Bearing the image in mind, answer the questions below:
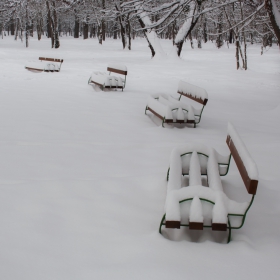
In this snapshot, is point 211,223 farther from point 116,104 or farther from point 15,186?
point 116,104

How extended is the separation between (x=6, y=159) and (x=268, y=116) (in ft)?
20.0

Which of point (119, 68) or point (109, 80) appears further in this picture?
point (119, 68)

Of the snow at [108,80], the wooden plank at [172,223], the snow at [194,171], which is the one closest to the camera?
the wooden plank at [172,223]

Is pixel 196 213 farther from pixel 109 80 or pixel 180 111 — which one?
pixel 109 80

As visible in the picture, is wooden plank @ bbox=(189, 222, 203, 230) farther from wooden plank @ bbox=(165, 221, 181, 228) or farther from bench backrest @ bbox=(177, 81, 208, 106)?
bench backrest @ bbox=(177, 81, 208, 106)

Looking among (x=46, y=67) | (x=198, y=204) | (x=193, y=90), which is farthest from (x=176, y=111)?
A: (x=46, y=67)

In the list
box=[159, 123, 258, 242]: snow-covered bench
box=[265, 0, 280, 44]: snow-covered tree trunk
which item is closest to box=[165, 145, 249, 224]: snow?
box=[159, 123, 258, 242]: snow-covered bench

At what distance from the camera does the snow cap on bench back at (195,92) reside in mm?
6291

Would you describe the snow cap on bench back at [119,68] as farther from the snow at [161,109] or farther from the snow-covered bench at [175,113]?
the snow-covered bench at [175,113]

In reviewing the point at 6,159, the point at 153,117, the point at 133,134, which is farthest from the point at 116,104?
the point at 6,159

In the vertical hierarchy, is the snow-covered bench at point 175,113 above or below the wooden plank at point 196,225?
above

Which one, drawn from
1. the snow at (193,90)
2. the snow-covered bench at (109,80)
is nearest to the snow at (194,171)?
the snow at (193,90)

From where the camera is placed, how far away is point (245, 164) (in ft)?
9.61

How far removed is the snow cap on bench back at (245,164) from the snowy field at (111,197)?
1.84ft
